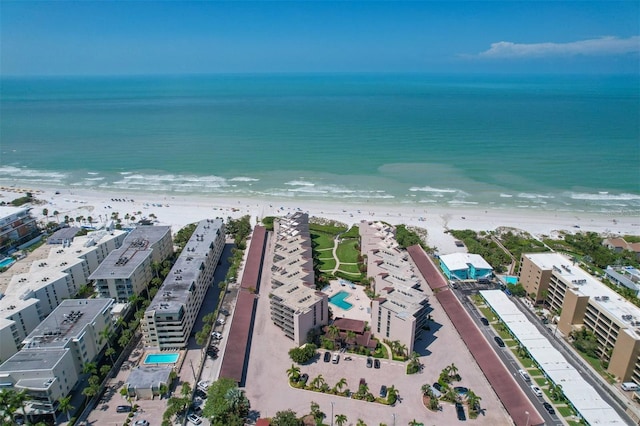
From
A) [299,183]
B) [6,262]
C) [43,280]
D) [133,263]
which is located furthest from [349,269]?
[6,262]

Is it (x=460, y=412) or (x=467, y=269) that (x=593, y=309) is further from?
(x=460, y=412)

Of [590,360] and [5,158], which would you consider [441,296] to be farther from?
[5,158]

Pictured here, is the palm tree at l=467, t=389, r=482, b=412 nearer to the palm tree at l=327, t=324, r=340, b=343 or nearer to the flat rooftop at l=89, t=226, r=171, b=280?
the palm tree at l=327, t=324, r=340, b=343

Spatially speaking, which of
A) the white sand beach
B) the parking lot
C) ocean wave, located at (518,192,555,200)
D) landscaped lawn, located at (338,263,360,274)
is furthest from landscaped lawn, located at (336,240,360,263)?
ocean wave, located at (518,192,555,200)

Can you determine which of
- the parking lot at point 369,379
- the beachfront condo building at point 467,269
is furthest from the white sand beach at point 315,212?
the parking lot at point 369,379

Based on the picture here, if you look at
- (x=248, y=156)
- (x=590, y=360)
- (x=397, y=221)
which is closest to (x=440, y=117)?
Result: (x=248, y=156)

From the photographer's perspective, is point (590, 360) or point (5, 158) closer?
point (590, 360)


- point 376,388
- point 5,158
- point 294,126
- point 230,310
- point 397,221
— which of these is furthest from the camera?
point 294,126
